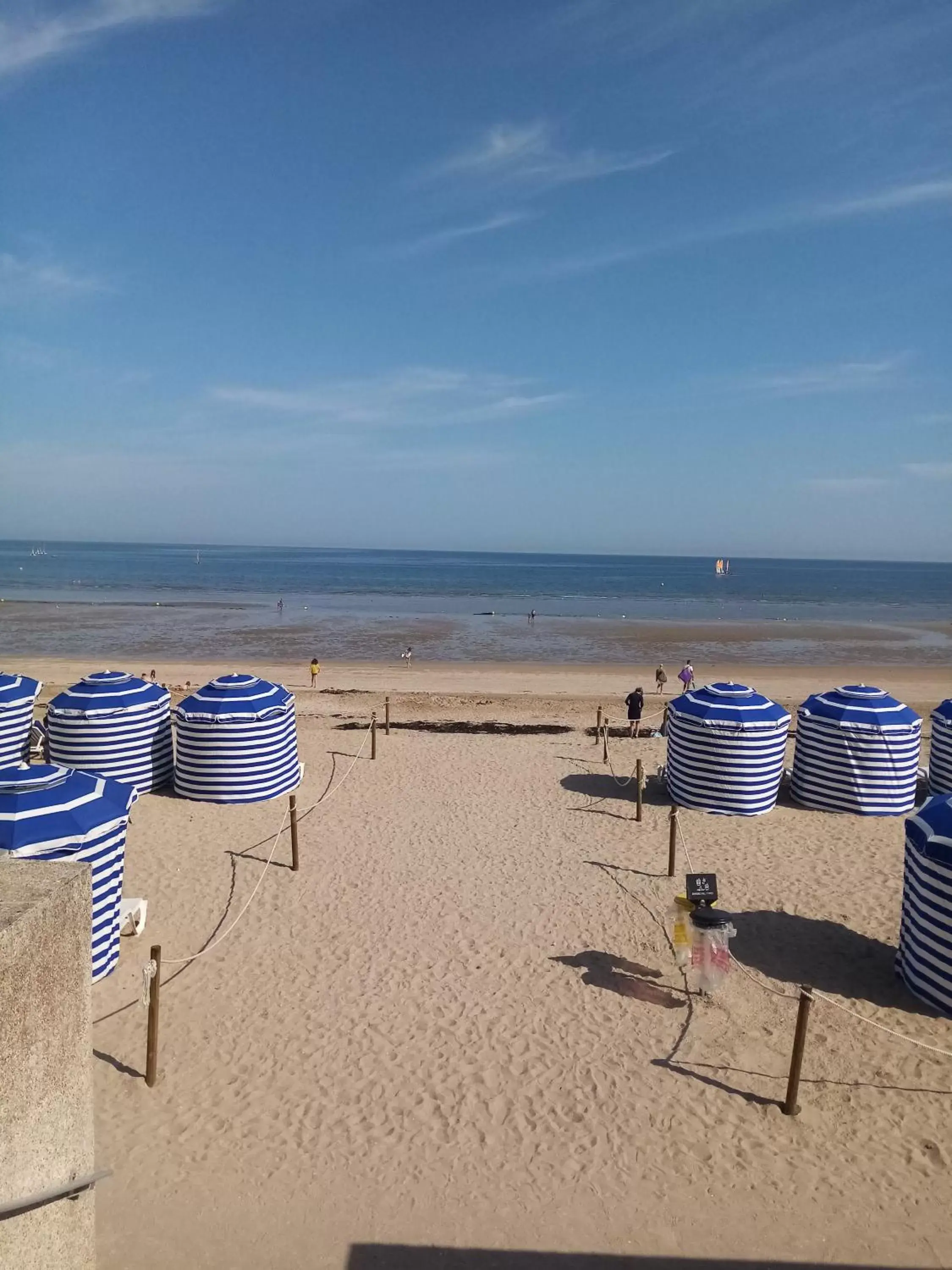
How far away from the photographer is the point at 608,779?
49.0 feet

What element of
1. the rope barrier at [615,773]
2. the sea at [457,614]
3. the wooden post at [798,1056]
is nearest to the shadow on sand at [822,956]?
the wooden post at [798,1056]

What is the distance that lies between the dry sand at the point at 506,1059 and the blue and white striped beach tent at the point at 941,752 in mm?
2134

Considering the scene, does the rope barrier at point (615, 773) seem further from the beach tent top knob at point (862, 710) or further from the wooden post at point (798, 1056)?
the wooden post at point (798, 1056)

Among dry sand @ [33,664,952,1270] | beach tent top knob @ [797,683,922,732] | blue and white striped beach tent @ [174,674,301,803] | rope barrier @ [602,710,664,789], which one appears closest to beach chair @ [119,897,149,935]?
dry sand @ [33,664,952,1270]

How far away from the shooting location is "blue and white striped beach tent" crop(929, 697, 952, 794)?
1357 cm

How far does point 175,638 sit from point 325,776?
28674 millimetres

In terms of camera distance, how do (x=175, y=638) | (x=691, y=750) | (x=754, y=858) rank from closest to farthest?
(x=754, y=858) → (x=691, y=750) → (x=175, y=638)

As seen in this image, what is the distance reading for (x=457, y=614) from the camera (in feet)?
190

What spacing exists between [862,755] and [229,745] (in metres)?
9.93

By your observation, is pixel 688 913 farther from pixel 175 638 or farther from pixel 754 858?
pixel 175 638

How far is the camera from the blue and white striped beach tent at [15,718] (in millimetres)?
13234

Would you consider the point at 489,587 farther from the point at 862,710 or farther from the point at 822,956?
the point at 822,956

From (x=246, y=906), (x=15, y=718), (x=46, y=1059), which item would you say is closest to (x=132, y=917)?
(x=246, y=906)

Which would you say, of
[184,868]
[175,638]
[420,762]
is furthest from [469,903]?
[175,638]
